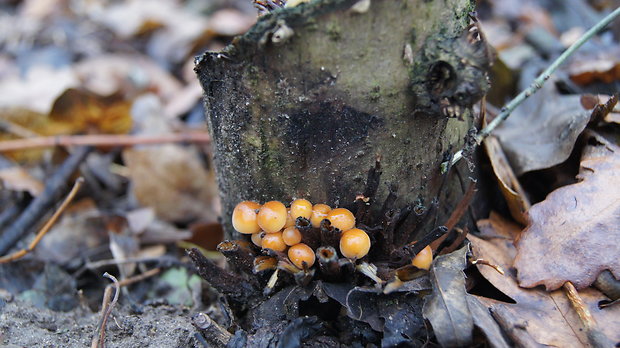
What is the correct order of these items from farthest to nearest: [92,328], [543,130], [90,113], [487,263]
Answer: [90,113] → [543,130] → [92,328] → [487,263]

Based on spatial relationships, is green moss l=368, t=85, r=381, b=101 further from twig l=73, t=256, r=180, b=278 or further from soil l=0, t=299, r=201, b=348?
twig l=73, t=256, r=180, b=278

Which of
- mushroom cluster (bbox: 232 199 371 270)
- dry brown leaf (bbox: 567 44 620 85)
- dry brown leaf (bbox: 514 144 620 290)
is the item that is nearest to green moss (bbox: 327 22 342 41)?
mushroom cluster (bbox: 232 199 371 270)

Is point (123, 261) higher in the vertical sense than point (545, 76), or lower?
lower

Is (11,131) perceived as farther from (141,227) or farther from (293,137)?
(293,137)

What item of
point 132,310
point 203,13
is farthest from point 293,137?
point 203,13

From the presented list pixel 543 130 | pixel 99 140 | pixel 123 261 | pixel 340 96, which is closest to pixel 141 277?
pixel 123 261

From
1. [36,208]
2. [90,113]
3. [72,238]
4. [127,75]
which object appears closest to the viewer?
[36,208]

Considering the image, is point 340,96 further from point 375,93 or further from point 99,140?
point 99,140
